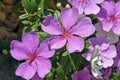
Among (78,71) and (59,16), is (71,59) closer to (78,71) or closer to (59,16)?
(78,71)

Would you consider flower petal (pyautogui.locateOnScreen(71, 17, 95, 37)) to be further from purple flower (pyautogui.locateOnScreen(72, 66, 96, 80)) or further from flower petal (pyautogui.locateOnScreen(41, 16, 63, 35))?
purple flower (pyautogui.locateOnScreen(72, 66, 96, 80))

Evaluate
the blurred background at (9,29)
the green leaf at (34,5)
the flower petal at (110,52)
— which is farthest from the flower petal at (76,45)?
the blurred background at (9,29)

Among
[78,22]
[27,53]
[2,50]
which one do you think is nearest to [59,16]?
[78,22]

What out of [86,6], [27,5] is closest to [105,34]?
[86,6]

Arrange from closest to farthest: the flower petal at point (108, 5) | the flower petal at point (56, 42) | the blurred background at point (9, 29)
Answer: the flower petal at point (56, 42)
the flower petal at point (108, 5)
the blurred background at point (9, 29)

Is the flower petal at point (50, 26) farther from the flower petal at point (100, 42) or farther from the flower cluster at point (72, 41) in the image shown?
the flower petal at point (100, 42)
